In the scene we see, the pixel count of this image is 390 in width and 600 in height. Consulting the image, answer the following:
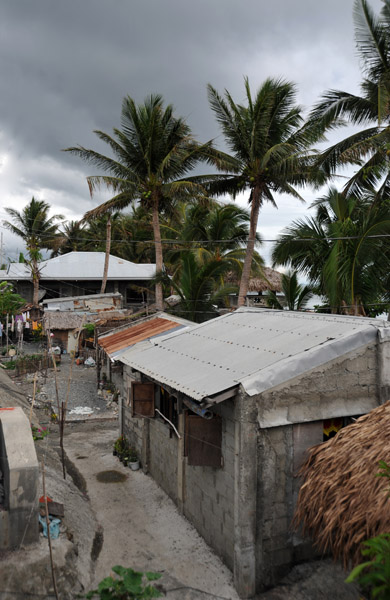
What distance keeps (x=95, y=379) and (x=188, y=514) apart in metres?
13.0

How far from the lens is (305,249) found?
13.5 metres

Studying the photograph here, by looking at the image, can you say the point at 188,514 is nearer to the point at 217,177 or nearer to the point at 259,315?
the point at 259,315

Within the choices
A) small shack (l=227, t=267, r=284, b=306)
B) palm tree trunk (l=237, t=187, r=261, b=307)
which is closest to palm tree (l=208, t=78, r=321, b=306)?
palm tree trunk (l=237, t=187, r=261, b=307)

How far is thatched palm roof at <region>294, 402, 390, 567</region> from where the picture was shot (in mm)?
4566

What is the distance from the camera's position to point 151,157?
18266mm

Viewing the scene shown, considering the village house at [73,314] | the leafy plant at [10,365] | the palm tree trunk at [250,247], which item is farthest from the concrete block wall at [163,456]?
the village house at [73,314]

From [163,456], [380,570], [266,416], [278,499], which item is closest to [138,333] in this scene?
[163,456]

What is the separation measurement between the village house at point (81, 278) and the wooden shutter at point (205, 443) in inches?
958

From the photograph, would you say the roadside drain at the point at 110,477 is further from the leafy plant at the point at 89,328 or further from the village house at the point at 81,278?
the village house at the point at 81,278

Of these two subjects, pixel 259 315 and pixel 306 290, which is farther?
pixel 306 290

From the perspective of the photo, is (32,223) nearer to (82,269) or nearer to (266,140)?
(82,269)

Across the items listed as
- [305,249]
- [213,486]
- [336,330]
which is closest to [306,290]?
[305,249]

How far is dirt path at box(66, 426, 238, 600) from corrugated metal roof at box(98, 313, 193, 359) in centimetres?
292

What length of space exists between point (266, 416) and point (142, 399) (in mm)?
3785
